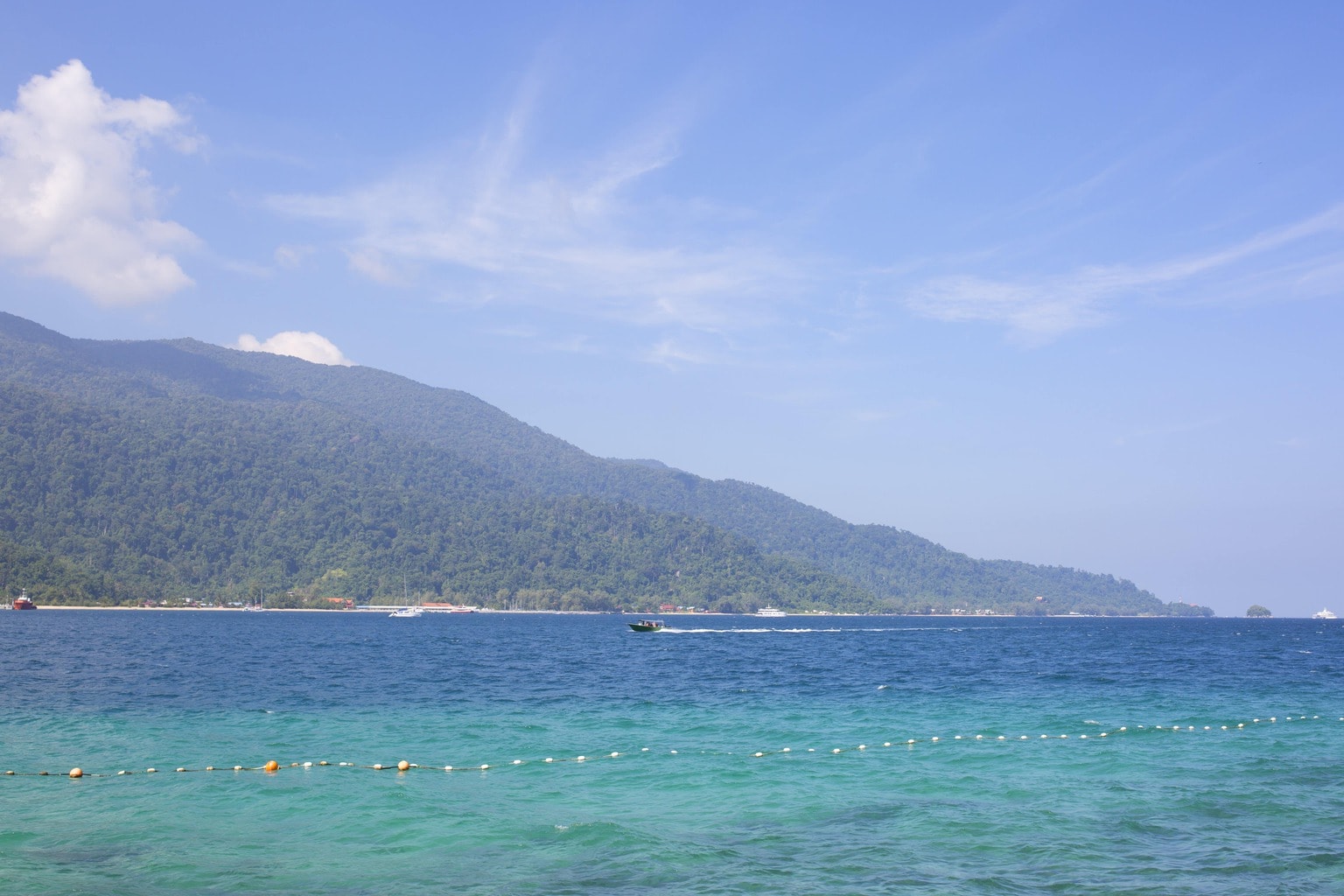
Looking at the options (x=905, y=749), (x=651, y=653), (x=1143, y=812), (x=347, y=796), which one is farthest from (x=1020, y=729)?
(x=651, y=653)

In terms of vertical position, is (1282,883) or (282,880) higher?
(1282,883)

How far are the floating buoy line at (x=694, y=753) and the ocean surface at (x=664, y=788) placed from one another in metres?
0.15

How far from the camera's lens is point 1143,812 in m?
21.6

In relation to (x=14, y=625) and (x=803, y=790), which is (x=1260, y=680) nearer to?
(x=803, y=790)

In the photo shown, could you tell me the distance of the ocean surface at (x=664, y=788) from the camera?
56.1 ft

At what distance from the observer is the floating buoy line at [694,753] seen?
83.0 feet

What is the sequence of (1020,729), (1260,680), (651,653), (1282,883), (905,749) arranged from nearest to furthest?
(1282,883) → (905,749) → (1020,729) → (1260,680) → (651,653)

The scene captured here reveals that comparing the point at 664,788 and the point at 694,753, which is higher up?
the point at 694,753

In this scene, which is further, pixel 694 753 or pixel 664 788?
pixel 694 753

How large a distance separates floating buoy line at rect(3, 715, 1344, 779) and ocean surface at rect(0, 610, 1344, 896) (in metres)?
0.15

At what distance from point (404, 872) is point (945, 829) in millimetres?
10041

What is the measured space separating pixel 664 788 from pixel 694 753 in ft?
16.6

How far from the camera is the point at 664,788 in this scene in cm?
2427

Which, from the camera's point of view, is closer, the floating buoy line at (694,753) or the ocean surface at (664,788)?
the ocean surface at (664,788)
